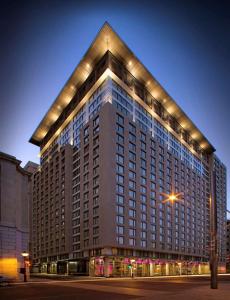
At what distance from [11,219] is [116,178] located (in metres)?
32.3

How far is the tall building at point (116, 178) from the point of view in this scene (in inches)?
3093

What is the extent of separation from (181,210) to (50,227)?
4417 centimetres

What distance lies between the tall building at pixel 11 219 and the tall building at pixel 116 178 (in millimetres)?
24297

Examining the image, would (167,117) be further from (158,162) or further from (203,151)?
(203,151)

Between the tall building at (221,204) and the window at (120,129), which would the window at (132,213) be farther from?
the tall building at (221,204)

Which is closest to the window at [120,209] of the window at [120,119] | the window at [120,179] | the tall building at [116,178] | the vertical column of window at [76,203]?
the tall building at [116,178]

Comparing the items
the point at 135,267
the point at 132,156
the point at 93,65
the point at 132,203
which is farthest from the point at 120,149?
the point at 135,267

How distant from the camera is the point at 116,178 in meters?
78.8

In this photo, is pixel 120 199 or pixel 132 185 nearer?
pixel 120 199

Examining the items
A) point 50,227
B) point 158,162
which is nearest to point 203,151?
point 158,162

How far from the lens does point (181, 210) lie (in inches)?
4355

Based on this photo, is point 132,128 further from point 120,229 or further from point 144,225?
point 120,229

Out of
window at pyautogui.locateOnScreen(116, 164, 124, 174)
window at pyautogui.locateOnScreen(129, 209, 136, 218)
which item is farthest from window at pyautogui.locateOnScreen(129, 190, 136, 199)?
window at pyautogui.locateOnScreen(116, 164, 124, 174)

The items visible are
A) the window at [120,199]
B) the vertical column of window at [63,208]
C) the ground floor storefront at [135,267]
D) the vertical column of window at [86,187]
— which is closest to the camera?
the ground floor storefront at [135,267]
